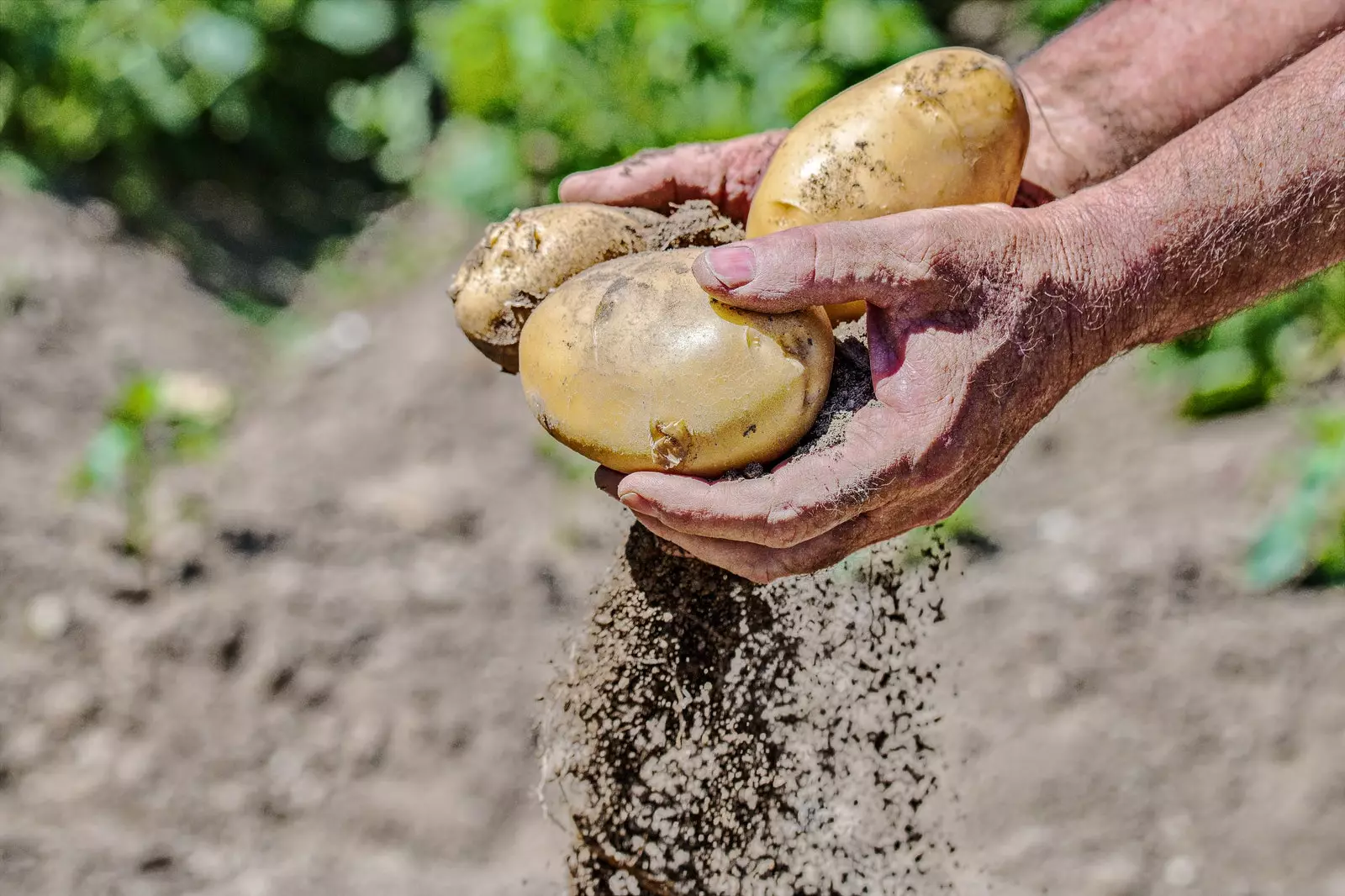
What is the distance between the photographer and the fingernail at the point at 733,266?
1.39 meters

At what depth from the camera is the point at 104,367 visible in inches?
142

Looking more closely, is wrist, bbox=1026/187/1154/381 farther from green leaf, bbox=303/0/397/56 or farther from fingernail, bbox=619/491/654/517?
green leaf, bbox=303/0/397/56

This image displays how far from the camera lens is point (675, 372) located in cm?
142

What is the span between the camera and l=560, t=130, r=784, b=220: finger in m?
1.87

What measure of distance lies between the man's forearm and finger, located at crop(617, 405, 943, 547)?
72 centimetres

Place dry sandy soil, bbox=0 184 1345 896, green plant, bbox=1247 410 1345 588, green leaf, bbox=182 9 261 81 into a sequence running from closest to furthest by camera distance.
Result: 1. dry sandy soil, bbox=0 184 1345 896
2. green plant, bbox=1247 410 1345 588
3. green leaf, bbox=182 9 261 81

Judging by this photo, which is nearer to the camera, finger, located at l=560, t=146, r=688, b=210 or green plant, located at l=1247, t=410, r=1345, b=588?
finger, located at l=560, t=146, r=688, b=210

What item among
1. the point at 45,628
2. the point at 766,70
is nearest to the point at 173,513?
the point at 45,628

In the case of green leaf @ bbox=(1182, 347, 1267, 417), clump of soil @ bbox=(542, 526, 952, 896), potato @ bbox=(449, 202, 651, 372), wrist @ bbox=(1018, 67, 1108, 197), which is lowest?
clump of soil @ bbox=(542, 526, 952, 896)

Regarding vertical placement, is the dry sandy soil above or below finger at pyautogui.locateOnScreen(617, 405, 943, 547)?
above

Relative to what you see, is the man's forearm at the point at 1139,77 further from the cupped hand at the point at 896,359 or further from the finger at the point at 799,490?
the finger at the point at 799,490

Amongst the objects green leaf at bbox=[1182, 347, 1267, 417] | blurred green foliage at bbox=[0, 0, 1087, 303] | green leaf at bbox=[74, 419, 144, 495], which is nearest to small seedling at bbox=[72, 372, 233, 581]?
green leaf at bbox=[74, 419, 144, 495]

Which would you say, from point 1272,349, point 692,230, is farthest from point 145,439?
point 1272,349

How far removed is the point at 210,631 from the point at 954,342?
192 cm
